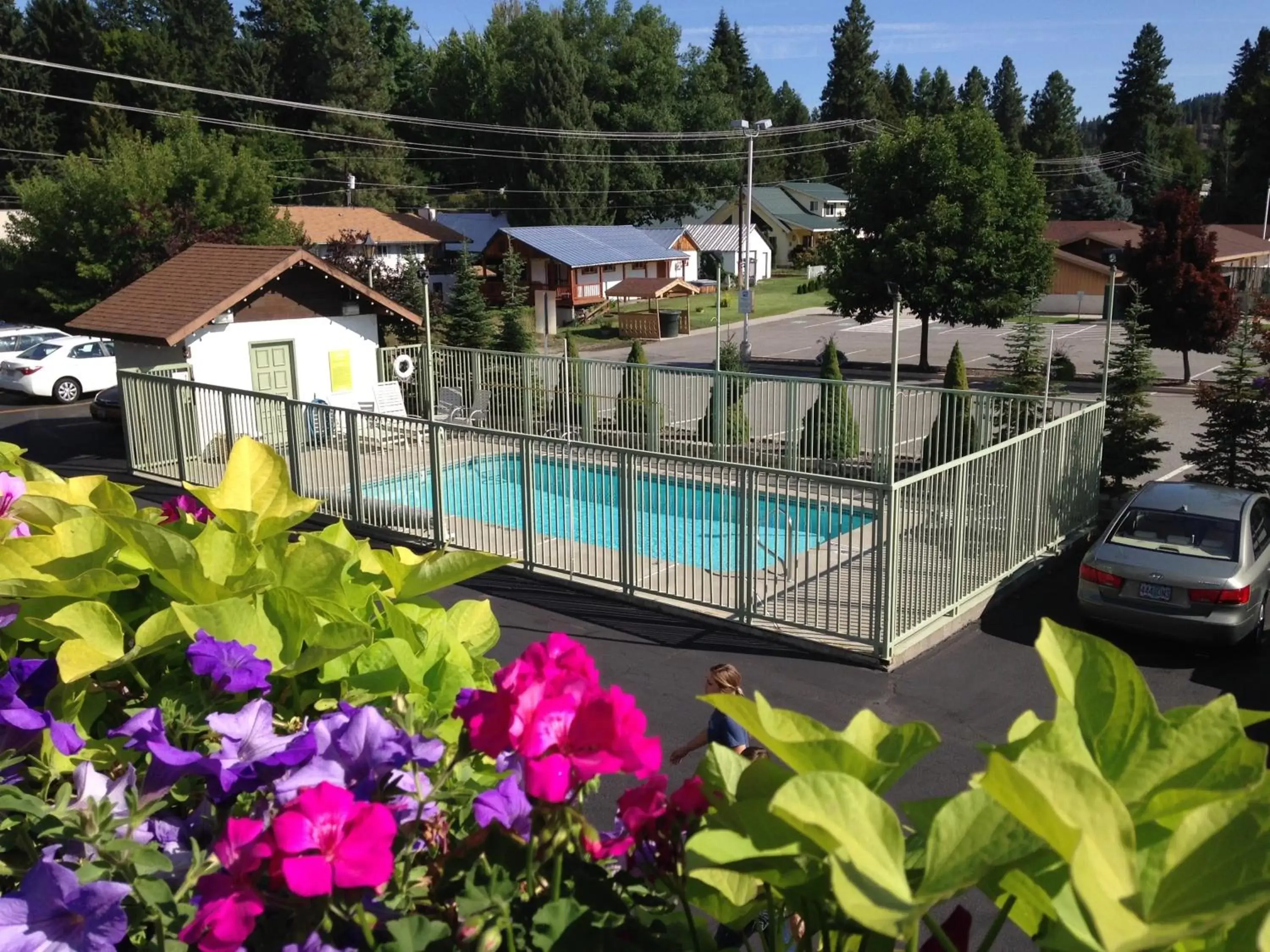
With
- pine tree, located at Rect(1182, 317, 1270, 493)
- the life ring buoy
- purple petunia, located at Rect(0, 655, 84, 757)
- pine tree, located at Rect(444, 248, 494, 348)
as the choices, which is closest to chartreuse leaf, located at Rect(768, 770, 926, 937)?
purple petunia, located at Rect(0, 655, 84, 757)

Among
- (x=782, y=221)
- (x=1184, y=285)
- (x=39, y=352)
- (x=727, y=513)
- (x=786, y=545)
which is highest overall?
(x=782, y=221)

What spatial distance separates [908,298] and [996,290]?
7.62ft

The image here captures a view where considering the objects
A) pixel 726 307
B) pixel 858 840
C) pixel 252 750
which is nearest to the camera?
pixel 858 840

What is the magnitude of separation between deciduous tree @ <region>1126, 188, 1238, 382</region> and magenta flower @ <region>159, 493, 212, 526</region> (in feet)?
95.0

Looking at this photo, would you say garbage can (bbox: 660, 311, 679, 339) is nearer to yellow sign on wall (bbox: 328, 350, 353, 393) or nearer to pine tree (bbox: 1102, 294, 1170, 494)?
yellow sign on wall (bbox: 328, 350, 353, 393)

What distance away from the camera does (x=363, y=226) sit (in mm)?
50000

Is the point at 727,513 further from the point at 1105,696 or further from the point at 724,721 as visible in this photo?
the point at 1105,696

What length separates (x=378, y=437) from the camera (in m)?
13.6

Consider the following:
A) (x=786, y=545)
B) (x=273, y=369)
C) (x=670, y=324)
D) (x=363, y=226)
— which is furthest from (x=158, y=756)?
(x=363, y=226)

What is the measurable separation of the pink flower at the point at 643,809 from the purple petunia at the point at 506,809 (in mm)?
142

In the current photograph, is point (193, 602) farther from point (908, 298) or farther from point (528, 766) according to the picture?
point (908, 298)

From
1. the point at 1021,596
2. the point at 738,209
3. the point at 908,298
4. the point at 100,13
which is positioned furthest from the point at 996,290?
the point at 100,13

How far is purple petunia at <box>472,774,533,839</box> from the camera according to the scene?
1.56m

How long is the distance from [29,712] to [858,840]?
1523 mm
